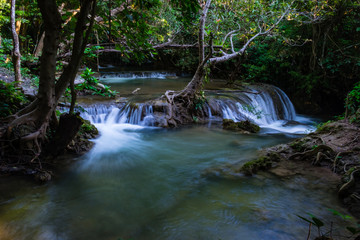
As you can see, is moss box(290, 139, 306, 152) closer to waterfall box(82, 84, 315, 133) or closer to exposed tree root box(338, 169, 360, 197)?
exposed tree root box(338, 169, 360, 197)

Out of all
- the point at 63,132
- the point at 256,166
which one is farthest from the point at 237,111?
the point at 63,132

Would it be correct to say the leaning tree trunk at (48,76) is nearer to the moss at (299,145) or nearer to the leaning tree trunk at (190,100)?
the leaning tree trunk at (190,100)

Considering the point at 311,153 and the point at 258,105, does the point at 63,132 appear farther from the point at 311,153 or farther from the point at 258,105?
the point at 258,105

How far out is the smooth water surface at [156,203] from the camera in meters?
3.03

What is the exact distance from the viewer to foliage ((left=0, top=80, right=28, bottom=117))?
454 centimetres

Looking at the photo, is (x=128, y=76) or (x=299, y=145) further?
(x=128, y=76)

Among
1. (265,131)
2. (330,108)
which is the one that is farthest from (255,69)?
(265,131)

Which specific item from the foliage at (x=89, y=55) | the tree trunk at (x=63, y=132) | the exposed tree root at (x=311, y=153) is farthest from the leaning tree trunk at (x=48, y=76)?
the exposed tree root at (x=311, y=153)

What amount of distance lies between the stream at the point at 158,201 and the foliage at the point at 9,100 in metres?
1.39

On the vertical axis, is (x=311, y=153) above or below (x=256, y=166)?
above

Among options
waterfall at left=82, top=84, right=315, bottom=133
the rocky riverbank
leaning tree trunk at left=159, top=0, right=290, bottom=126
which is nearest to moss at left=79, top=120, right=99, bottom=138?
waterfall at left=82, top=84, right=315, bottom=133

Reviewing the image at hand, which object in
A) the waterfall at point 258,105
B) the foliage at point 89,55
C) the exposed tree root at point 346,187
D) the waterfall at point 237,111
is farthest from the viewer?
the waterfall at point 258,105

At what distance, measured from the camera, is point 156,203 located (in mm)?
3758

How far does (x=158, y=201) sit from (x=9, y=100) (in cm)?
354
